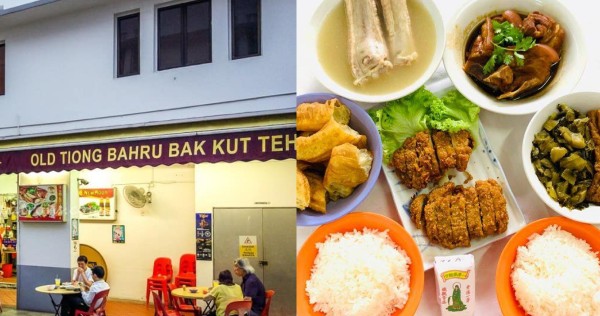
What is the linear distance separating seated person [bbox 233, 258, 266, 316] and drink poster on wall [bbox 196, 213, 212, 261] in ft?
0.30

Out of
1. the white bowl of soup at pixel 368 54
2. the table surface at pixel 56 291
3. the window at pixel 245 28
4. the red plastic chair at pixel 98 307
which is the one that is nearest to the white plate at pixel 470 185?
the white bowl of soup at pixel 368 54

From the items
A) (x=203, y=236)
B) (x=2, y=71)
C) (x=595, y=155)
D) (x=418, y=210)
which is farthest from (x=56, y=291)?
(x=595, y=155)

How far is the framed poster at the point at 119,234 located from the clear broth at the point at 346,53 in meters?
0.75

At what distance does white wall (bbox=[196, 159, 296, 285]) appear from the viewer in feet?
3.96

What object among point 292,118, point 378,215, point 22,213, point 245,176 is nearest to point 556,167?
point 378,215

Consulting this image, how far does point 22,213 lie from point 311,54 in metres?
1.05

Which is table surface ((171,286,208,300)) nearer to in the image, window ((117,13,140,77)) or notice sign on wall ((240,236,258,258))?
notice sign on wall ((240,236,258,258))

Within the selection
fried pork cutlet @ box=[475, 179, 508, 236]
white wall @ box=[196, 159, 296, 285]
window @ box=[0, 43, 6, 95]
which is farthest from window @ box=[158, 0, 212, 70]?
fried pork cutlet @ box=[475, 179, 508, 236]

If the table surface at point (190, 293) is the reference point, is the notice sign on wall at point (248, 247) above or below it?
above

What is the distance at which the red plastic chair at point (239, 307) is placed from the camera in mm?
1241

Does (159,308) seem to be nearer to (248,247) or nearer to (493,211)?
(248,247)

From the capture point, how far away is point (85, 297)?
1.31m

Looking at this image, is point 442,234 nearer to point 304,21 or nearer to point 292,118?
point 292,118

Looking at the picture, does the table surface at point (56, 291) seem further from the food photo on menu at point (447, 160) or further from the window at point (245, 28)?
the window at point (245, 28)
